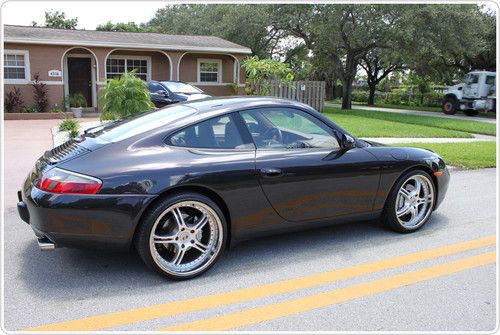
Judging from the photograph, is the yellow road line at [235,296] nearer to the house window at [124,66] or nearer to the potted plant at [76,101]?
the potted plant at [76,101]

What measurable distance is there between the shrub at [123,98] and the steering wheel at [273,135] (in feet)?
22.1

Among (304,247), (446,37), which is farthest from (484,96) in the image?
(304,247)

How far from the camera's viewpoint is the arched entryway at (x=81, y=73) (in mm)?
20094

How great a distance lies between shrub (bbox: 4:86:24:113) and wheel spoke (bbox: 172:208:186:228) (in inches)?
657

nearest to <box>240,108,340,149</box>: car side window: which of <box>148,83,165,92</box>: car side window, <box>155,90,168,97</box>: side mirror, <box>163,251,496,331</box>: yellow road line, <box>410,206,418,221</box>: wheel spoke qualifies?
<box>410,206,418,221</box>: wheel spoke

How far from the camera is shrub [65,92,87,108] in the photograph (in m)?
19.2

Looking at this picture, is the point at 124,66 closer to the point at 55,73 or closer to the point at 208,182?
the point at 55,73

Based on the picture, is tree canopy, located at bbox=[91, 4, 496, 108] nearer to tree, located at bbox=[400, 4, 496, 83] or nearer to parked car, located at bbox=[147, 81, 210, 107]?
tree, located at bbox=[400, 4, 496, 83]

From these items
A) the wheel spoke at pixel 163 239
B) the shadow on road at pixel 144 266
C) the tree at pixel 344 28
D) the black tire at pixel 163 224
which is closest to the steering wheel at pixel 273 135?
the black tire at pixel 163 224

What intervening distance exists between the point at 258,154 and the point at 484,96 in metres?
24.8

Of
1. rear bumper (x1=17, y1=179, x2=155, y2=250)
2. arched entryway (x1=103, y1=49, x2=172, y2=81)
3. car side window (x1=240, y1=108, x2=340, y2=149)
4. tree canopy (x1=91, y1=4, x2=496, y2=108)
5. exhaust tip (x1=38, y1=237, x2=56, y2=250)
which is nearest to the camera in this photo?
rear bumper (x1=17, y1=179, x2=155, y2=250)

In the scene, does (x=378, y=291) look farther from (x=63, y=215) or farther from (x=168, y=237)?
(x=63, y=215)

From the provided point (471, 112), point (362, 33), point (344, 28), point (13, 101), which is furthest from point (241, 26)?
point (13, 101)

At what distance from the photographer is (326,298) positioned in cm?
341
